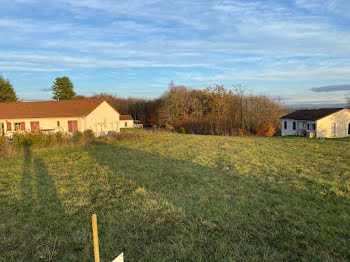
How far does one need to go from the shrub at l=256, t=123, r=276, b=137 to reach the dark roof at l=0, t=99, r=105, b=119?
2190cm

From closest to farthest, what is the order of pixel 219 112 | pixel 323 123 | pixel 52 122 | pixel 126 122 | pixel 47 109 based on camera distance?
pixel 52 122, pixel 47 109, pixel 323 123, pixel 219 112, pixel 126 122

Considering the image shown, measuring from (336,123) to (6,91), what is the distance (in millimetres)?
49177

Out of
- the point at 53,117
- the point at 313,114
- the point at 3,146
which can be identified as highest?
the point at 53,117

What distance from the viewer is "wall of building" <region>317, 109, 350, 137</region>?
26.3 m

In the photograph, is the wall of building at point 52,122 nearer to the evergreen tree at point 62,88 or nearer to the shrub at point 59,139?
the shrub at point 59,139

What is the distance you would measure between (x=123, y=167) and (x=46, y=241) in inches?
192

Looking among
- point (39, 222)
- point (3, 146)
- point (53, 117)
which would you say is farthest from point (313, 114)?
point (39, 222)

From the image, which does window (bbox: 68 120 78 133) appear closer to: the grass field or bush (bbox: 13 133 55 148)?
bush (bbox: 13 133 55 148)

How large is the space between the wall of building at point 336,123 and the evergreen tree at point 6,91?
152ft

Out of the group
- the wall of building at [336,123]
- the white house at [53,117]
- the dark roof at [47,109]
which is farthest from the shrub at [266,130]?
the dark roof at [47,109]

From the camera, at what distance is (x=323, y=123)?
26.4m

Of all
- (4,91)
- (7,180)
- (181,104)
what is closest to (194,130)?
(181,104)

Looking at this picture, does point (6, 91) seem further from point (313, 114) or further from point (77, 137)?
point (313, 114)

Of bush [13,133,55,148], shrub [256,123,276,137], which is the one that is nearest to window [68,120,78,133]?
bush [13,133,55,148]
